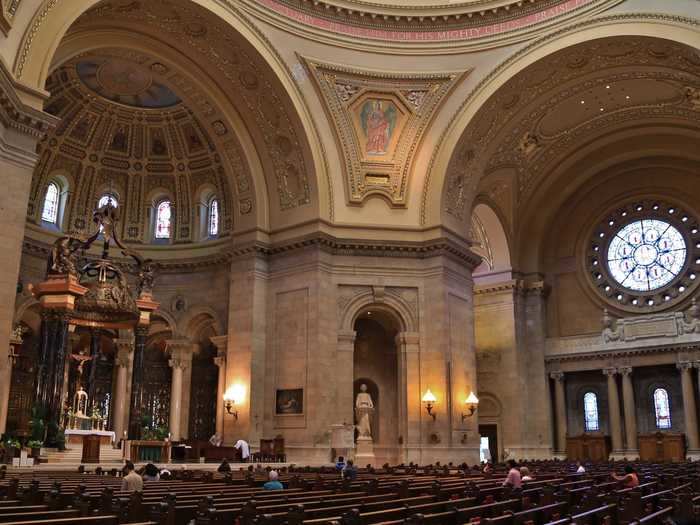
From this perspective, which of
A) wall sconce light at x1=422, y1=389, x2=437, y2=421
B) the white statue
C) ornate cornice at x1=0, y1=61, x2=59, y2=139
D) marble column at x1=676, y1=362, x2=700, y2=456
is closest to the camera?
ornate cornice at x1=0, y1=61, x2=59, y2=139

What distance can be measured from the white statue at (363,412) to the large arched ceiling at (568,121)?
7.80m

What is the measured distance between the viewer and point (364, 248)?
87.7 ft

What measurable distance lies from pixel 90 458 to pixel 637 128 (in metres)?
25.7

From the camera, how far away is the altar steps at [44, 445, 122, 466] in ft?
58.9

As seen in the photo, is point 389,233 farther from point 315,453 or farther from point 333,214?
point 315,453

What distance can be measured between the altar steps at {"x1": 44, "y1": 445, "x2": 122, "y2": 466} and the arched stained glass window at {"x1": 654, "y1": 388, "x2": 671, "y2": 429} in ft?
74.4

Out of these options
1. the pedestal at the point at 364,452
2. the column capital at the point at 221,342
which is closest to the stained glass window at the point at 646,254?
the pedestal at the point at 364,452

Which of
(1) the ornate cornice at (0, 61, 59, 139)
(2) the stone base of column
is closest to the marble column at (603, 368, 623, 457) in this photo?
(2) the stone base of column

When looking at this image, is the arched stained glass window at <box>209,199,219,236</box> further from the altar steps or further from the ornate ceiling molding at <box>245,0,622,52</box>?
the altar steps

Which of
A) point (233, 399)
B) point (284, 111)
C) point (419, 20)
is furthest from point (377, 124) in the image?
point (233, 399)

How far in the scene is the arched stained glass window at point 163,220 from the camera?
31281mm

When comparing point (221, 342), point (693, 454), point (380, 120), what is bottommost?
point (693, 454)

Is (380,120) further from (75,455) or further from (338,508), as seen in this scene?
(338,508)

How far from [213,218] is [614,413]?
19.4 m
